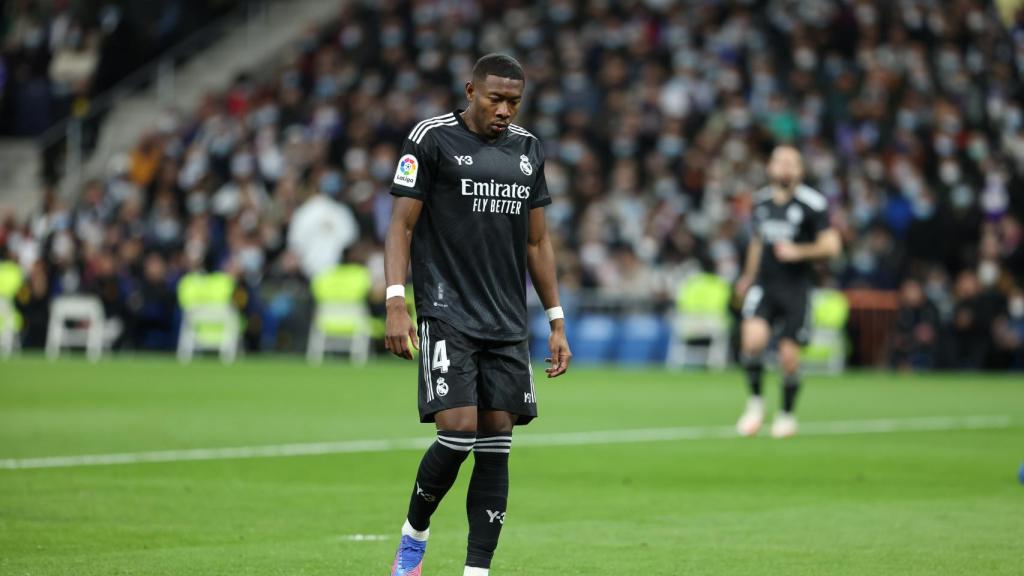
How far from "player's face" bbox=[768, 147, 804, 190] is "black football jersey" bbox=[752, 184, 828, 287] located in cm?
22

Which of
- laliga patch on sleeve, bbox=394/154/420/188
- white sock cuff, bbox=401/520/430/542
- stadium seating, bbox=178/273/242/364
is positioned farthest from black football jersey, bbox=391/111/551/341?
stadium seating, bbox=178/273/242/364

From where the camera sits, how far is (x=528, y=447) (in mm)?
13867

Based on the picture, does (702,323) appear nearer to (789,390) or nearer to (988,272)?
(988,272)

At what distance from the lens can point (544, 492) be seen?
429 inches

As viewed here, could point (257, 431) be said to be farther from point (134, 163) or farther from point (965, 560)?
point (134, 163)

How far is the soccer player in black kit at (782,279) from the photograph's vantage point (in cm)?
1521

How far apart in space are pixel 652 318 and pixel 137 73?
1457 centimetres

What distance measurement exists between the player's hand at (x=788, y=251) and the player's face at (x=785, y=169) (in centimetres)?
55

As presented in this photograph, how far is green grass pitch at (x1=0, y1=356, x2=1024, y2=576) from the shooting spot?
319 inches

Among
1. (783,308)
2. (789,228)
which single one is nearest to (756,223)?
(789,228)

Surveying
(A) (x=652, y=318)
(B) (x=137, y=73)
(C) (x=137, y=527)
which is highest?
(B) (x=137, y=73)

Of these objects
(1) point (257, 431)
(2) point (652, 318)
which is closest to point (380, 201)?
(2) point (652, 318)

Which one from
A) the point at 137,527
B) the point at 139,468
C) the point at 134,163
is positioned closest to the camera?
the point at 137,527

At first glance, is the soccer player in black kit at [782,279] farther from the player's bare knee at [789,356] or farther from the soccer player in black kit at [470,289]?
the soccer player in black kit at [470,289]
